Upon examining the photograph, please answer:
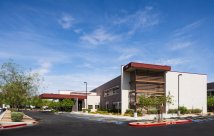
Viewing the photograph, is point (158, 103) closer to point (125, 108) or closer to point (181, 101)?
point (125, 108)

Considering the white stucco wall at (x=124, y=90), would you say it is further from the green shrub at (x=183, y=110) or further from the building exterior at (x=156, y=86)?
the green shrub at (x=183, y=110)

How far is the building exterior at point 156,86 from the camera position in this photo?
5369 centimetres

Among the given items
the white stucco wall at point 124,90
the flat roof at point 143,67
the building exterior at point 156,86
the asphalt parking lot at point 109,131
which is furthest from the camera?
the white stucco wall at point 124,90

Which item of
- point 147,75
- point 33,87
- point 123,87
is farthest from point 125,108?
point 33,87

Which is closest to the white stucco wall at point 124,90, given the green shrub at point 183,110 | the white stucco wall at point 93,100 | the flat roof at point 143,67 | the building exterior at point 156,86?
the building exterior at point 156,86

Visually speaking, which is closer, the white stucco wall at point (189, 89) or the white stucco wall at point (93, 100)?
the white stucco wall at point (189, 89)

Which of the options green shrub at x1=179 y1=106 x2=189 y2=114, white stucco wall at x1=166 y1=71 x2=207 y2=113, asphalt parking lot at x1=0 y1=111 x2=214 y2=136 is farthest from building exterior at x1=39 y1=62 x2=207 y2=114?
asphalt parking lot at x1=0 y1=111 x2=214 y2=136

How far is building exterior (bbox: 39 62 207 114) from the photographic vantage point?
53.7m

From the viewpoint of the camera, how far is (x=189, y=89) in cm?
5891

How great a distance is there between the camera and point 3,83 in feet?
127

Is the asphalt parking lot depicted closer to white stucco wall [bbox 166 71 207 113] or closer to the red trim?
white stucco wall [bbox 166 71 207 113]

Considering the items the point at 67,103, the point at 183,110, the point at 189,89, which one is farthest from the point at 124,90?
the point at 67,103

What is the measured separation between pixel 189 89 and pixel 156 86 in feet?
25.6

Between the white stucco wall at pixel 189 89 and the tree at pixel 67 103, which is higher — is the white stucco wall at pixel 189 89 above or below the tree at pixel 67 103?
above
